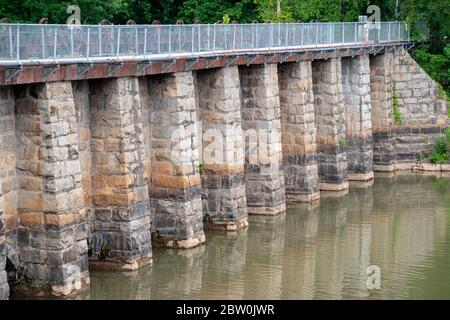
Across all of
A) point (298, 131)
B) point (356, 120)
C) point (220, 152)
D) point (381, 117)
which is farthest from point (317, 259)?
point (381, 117)

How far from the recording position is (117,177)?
2578 cm

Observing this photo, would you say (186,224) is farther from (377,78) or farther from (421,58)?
(421,58)

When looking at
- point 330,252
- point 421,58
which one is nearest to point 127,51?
point 330,252

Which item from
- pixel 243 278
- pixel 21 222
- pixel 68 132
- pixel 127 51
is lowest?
pixel 243 278

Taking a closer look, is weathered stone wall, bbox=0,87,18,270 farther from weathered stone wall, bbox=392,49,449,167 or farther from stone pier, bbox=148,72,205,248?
weathered stone wall, bbox=392,49,449,167

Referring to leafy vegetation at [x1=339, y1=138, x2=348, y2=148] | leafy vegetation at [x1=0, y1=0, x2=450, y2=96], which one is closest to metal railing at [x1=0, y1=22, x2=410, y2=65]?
leafy vegetation at [x1=339, y1=138, x2=348, y2=148]

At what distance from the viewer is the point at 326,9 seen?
48656 millimetres

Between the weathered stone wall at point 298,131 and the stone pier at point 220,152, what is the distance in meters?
4.84

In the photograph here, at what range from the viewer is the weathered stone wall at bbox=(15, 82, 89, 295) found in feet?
75.0

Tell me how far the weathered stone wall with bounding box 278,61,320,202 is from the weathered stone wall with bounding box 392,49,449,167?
347 inches

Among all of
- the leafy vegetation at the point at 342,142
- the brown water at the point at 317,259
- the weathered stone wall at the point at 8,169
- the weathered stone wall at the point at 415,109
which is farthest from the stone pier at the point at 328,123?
the weathered stone wall at the point at 8,169

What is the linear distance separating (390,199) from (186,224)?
11.5 m

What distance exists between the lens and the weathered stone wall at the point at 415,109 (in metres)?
44.1

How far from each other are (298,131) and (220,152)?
216 inches
